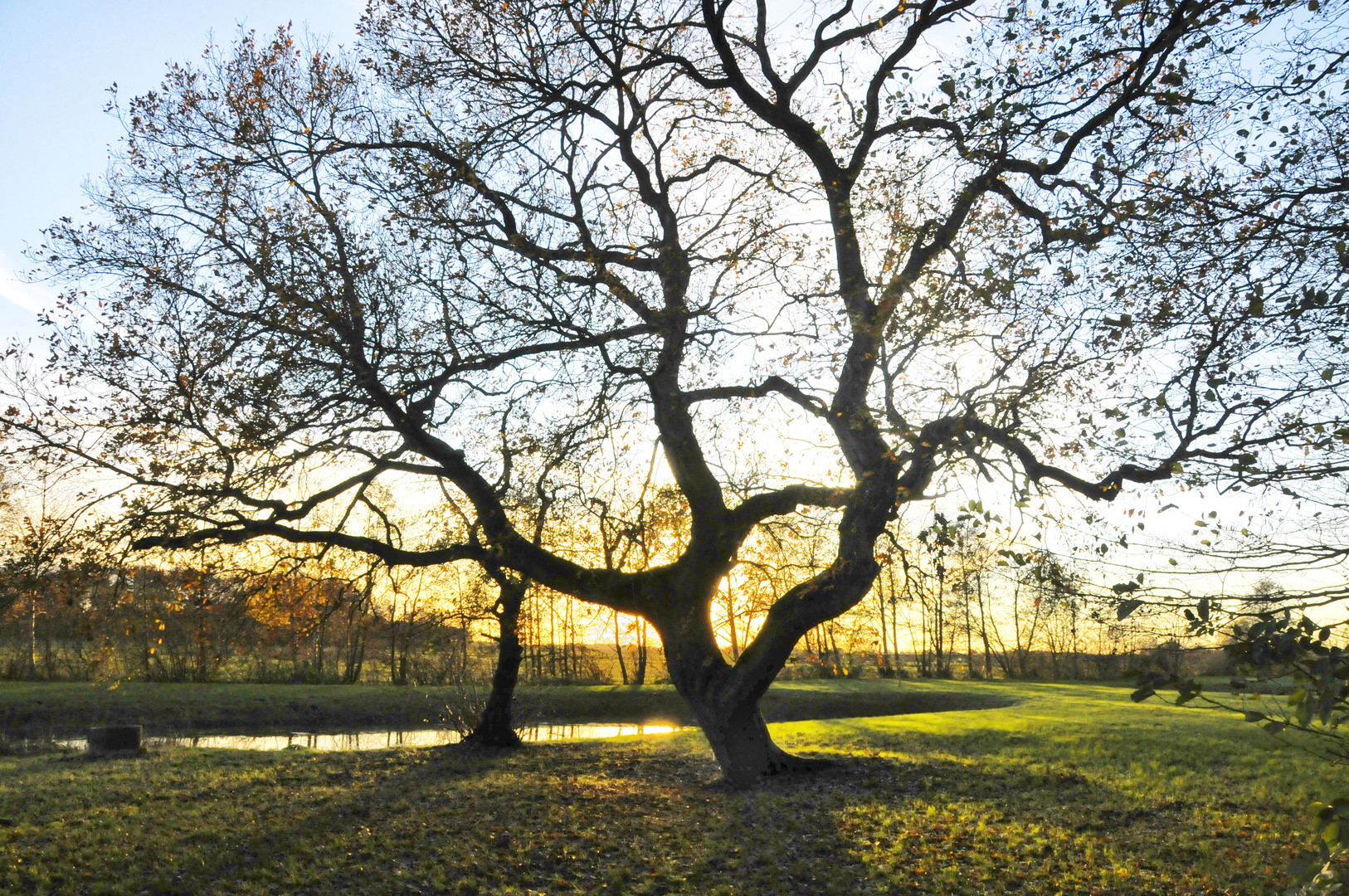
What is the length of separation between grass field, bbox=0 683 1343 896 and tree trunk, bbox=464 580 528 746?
2.18 m

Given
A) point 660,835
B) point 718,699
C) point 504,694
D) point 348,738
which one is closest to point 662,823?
point 660,835

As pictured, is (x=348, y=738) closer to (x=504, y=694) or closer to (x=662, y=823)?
(x=504, y=694)

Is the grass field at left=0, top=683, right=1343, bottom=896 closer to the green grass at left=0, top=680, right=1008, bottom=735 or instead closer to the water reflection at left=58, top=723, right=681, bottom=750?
the water reflection at left=58, top=723, right=681, bottom=750

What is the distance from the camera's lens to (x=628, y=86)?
11.7 meters

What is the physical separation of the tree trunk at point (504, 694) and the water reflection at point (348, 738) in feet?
5.62

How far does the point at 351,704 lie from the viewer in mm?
29453

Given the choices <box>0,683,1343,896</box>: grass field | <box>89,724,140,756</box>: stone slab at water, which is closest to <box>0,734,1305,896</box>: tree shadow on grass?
<box>0,683,1343,896</box>: grass field

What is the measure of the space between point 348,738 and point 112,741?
342 inches

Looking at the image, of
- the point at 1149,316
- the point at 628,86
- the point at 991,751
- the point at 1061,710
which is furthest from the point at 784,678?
the point at 1149,316

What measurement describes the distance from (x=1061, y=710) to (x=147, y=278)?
22.9m

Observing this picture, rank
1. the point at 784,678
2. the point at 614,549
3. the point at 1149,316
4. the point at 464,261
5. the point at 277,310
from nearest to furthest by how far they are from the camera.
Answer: the point at 1149,316, the point at 277,310, the point at 464,261, the point at 614,549, the point at 784,678

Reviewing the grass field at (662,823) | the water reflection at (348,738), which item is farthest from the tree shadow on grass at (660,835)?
the water reflection at (348,738)

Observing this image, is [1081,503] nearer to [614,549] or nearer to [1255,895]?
[1255,895]

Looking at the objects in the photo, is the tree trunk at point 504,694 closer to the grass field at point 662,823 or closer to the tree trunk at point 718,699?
the grass field at point 662,823
